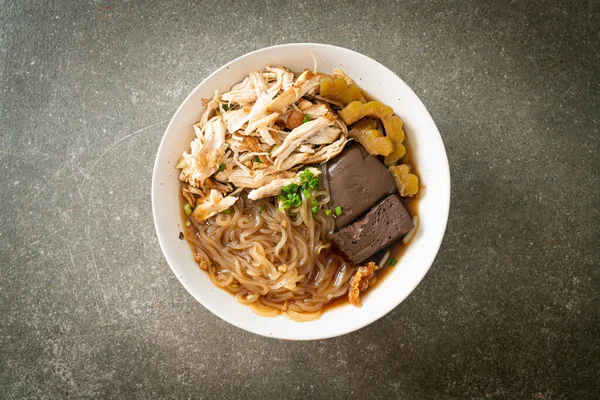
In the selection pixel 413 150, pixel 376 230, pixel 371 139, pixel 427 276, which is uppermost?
pixel 371 139

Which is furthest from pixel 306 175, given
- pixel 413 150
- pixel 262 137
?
pixel 413 150

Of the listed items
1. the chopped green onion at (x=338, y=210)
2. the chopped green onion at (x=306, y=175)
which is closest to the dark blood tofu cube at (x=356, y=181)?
the chopped green onion at (x=338, y=210)

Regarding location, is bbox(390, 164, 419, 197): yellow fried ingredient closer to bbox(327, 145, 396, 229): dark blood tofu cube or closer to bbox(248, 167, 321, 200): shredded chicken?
bbox(327, 145, 396, 229): dark blood tofu cube

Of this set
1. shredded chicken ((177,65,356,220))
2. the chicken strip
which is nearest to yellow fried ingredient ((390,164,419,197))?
shredded chicken ((177,65,356,220))

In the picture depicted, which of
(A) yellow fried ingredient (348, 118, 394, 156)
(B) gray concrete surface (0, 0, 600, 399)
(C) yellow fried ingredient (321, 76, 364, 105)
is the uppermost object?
(C) yellow fried ingredient (321, 76, 364, 105)

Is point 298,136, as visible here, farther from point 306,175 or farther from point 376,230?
point 376,230

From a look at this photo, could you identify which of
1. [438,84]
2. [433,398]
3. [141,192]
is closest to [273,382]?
[433,398]
